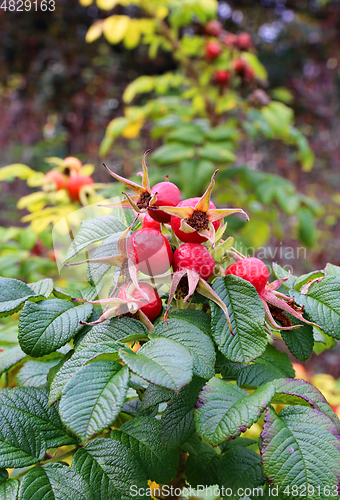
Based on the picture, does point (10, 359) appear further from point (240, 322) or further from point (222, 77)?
point (222, 77)

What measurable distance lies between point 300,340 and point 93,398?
228 mm

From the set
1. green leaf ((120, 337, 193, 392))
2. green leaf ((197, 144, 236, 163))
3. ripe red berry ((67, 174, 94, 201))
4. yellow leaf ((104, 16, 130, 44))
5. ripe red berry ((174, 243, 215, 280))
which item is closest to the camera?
green leaf ((120, 337, 193, 392))

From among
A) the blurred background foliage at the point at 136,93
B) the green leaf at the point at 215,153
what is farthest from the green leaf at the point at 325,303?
the blurred background foliage at the point at 136,93

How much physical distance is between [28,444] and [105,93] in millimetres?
3072

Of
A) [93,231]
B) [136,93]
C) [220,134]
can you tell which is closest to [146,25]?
[220,134]

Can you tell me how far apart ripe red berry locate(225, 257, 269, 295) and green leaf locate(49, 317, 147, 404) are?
0.12 m

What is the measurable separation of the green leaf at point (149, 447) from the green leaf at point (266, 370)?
0.10 metres

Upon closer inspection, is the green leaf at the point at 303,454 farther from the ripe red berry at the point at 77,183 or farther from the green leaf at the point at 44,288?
the ripe red berry at the point at 77,183

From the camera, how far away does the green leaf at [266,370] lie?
413 millimetres

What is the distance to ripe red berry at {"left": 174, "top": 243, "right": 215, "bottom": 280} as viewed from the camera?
400 mm

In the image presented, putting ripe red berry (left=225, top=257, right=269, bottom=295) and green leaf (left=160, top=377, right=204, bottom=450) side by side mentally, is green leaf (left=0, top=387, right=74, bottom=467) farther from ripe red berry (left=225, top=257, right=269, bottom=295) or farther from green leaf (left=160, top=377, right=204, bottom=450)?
ripe red berry (left=225, top=257, right=269, bottom=295)

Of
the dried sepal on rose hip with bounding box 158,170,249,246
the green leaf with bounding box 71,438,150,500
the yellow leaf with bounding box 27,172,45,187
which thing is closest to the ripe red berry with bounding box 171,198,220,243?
the dried sepal on rose hip with bounding box 158,170,249,246

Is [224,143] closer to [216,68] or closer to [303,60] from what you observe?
[216,68]

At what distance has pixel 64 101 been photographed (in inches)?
122
